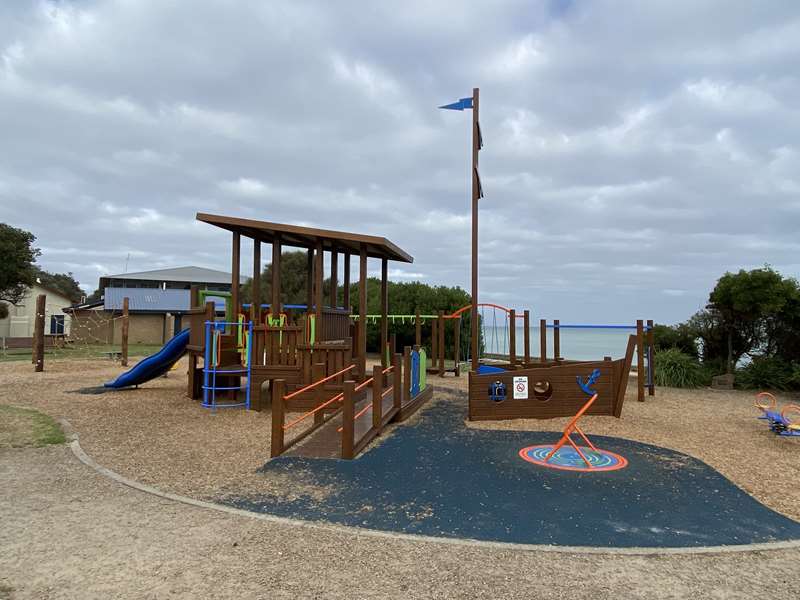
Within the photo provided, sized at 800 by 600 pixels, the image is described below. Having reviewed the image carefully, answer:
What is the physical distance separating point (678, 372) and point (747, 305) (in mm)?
2587

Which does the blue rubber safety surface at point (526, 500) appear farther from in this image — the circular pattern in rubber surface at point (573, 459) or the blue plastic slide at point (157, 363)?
the blue plastic slide at point (157, 363)

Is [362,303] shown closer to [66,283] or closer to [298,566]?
[298,566]

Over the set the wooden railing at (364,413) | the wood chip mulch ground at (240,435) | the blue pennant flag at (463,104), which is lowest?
the wood chip mulch ground at (240,435)

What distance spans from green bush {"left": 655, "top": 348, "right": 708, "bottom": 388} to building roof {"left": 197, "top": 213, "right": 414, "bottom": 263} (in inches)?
342

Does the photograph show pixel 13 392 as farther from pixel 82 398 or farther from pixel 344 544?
pixel 344 544

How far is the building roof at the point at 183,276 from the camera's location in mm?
53469

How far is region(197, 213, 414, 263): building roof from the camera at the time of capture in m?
Result: 11.6

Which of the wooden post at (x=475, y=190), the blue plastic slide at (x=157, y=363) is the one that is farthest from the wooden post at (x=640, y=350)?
the blue plastic slide at (x=157, y=363)

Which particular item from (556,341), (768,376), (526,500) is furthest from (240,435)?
(768,376)

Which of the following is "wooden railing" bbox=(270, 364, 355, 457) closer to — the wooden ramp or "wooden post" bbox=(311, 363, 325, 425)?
"wooden post" bbox=(311, 363, 325, 425)

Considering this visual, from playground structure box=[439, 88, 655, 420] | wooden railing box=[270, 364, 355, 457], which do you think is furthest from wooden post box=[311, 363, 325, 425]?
playground structure box=[439, 88, 655, 420]

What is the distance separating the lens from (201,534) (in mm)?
4516

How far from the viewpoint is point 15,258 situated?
3014 cm

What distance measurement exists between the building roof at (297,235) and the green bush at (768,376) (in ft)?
34.6
